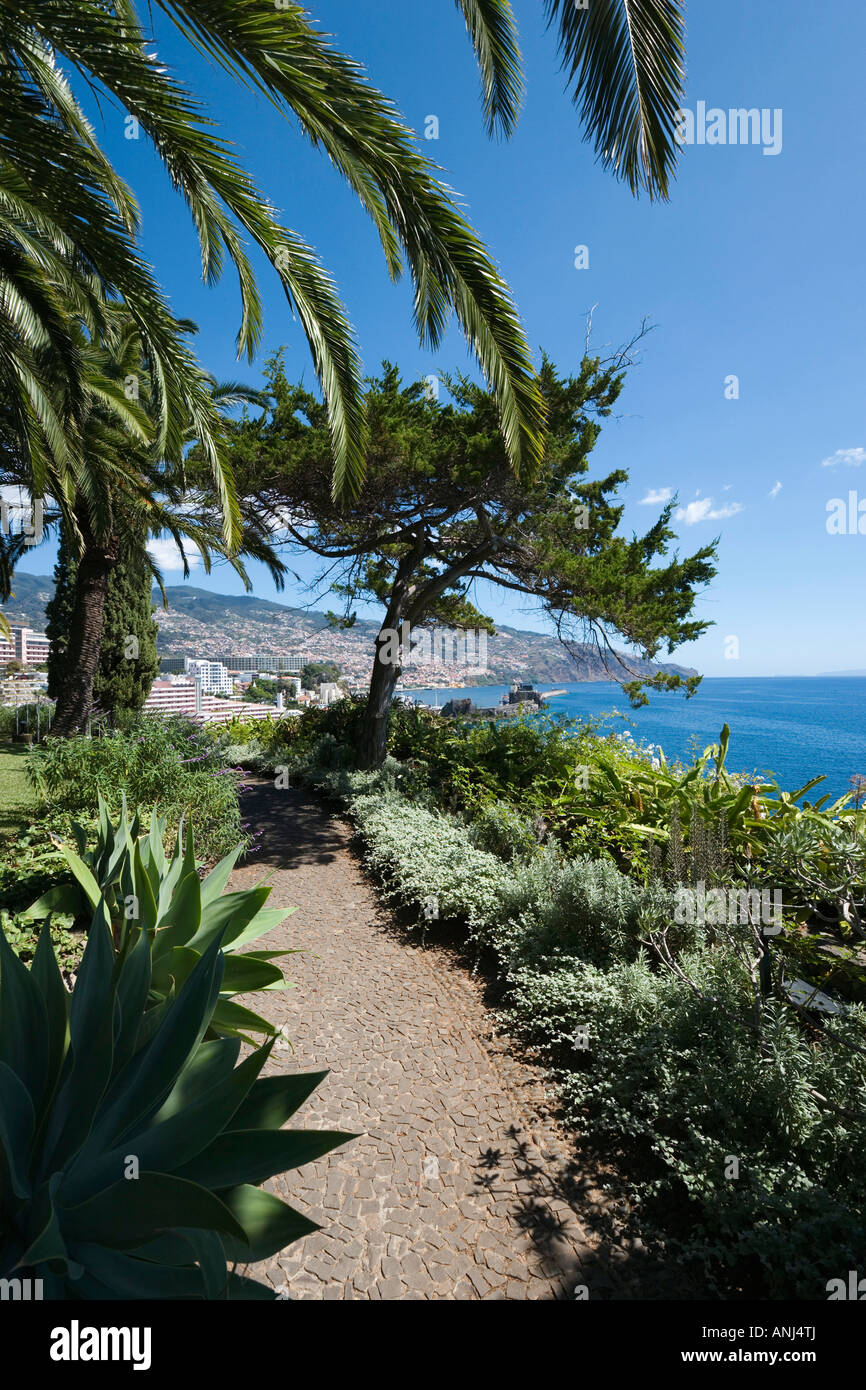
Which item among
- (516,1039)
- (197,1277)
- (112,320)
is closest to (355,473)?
(516,1039)

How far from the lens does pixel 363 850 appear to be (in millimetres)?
7133

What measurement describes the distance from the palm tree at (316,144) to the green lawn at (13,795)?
469cm

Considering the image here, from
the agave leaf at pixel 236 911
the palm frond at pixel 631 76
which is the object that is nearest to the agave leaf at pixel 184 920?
the agave leaf at pixel 236 911

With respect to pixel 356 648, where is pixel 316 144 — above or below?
above

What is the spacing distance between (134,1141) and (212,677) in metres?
21.6

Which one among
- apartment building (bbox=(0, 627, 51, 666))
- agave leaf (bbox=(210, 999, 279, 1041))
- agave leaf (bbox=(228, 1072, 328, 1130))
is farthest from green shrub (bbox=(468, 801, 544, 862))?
apartment building (bbox=(0, 627, 51, 666))

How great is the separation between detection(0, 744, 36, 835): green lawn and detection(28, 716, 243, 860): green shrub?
664 mm

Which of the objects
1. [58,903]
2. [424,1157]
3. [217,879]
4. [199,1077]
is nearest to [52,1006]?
[199,1077]

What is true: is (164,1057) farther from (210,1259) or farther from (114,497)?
(114,497)

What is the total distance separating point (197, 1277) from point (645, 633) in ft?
23.1

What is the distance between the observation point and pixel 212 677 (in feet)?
70.4

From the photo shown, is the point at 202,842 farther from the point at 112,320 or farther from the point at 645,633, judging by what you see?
the point at 112,320
